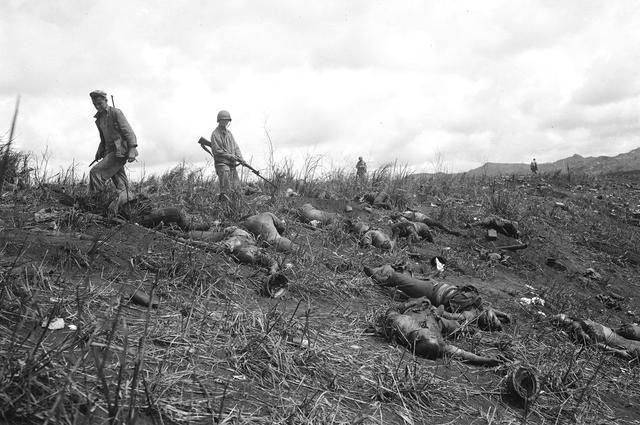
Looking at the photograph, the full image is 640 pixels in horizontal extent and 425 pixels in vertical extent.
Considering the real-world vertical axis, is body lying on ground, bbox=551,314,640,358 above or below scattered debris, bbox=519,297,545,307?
below

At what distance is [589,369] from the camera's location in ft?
10.1

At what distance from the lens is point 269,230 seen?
14.4ft

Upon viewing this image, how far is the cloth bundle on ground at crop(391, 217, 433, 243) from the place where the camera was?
5723 mm

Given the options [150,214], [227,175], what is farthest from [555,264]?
[150,214]

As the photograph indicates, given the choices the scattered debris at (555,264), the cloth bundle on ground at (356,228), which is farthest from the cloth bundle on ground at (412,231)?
the scattered debris at (555,264)

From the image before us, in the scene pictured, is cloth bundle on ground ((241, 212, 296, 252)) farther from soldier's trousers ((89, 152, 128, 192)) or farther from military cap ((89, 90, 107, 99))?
military cap ((89, 90, 107, 99))

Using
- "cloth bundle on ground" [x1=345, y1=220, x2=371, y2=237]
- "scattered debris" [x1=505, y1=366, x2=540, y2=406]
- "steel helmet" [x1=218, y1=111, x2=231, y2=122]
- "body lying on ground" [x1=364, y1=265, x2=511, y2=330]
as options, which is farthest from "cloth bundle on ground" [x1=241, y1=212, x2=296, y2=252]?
"steel helmet" [x1=218, y1=111, x2=231, y2=122]

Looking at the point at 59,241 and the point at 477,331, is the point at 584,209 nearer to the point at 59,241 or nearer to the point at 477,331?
the point at 477,331

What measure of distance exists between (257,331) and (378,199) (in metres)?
5.06

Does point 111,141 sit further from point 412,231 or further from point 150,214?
point 412,231

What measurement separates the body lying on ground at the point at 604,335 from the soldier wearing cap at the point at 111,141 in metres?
4.84

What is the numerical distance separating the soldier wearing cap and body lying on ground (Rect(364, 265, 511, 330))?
11.6ft

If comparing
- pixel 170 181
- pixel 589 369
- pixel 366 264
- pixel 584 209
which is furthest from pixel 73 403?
pixel 584 209

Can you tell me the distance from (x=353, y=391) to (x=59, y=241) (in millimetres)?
2071
